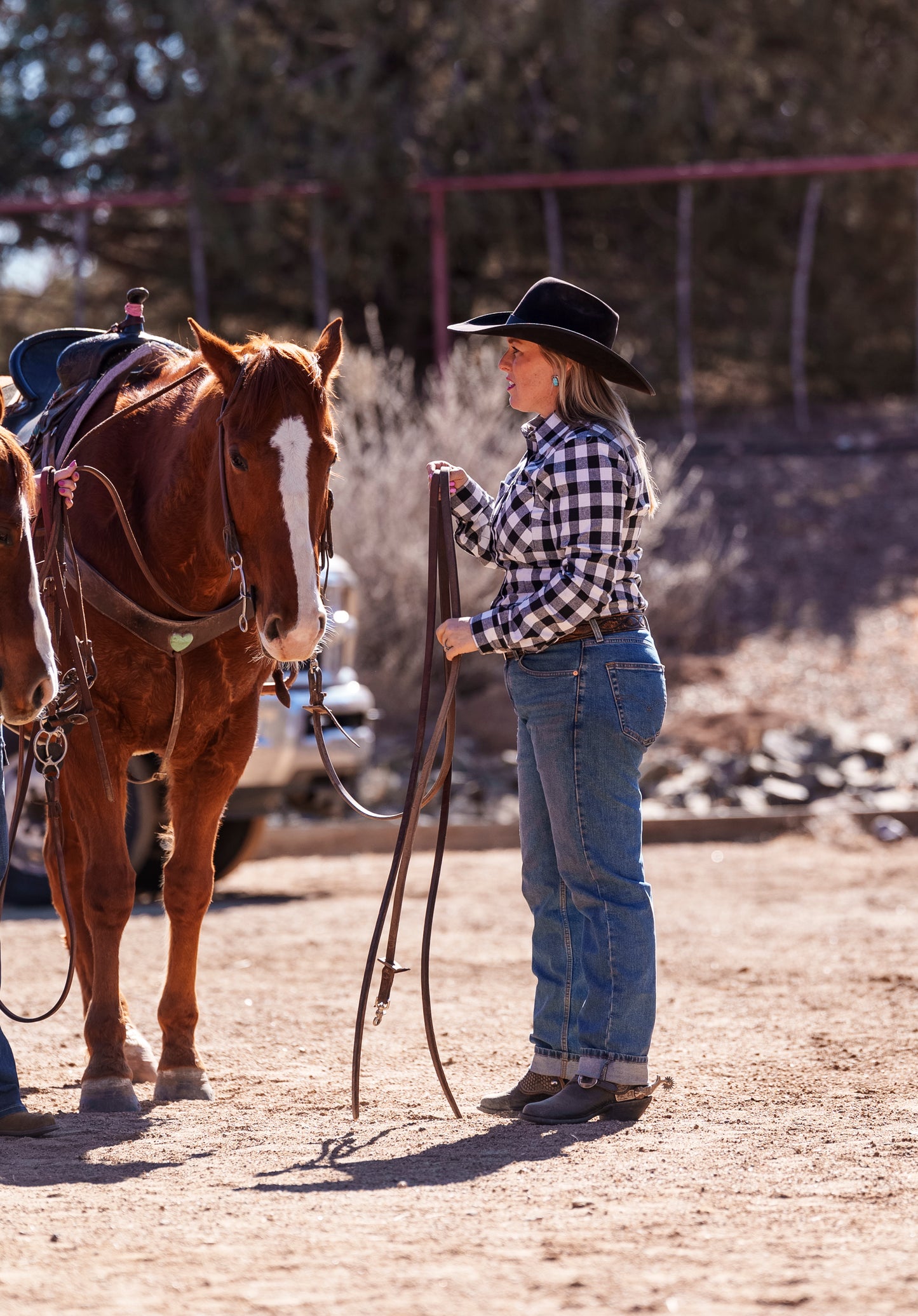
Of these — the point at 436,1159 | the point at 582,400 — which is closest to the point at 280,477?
the point at 582,400

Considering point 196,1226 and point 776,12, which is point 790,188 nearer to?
point 776,12

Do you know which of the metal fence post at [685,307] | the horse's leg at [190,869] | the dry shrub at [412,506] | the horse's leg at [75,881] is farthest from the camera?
the metal fence post at [685,307]

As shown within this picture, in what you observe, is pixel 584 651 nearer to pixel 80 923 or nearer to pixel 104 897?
pixel 104 897

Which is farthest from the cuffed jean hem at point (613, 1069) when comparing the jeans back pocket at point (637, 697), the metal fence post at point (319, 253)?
the metal fence post at point (319, 253)

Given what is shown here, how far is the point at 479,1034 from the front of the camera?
567cm

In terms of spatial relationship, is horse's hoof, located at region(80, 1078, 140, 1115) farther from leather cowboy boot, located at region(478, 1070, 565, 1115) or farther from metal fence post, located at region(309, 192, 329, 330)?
metal fence post, located at region(309, 192, 329, 330)

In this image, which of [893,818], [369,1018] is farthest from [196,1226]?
[893,818]

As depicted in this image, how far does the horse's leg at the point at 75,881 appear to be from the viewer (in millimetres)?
5402

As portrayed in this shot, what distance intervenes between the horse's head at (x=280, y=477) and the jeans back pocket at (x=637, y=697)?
836 millimetres

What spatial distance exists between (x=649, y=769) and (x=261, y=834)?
3.51m

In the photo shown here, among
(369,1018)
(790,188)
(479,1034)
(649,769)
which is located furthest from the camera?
(790,188)

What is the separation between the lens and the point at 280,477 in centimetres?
420

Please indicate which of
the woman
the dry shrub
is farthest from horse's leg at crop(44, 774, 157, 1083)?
Answer: the dry shrub

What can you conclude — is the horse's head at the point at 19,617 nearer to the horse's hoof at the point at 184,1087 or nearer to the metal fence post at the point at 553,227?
the horse's hoof at the point at 184,1087
